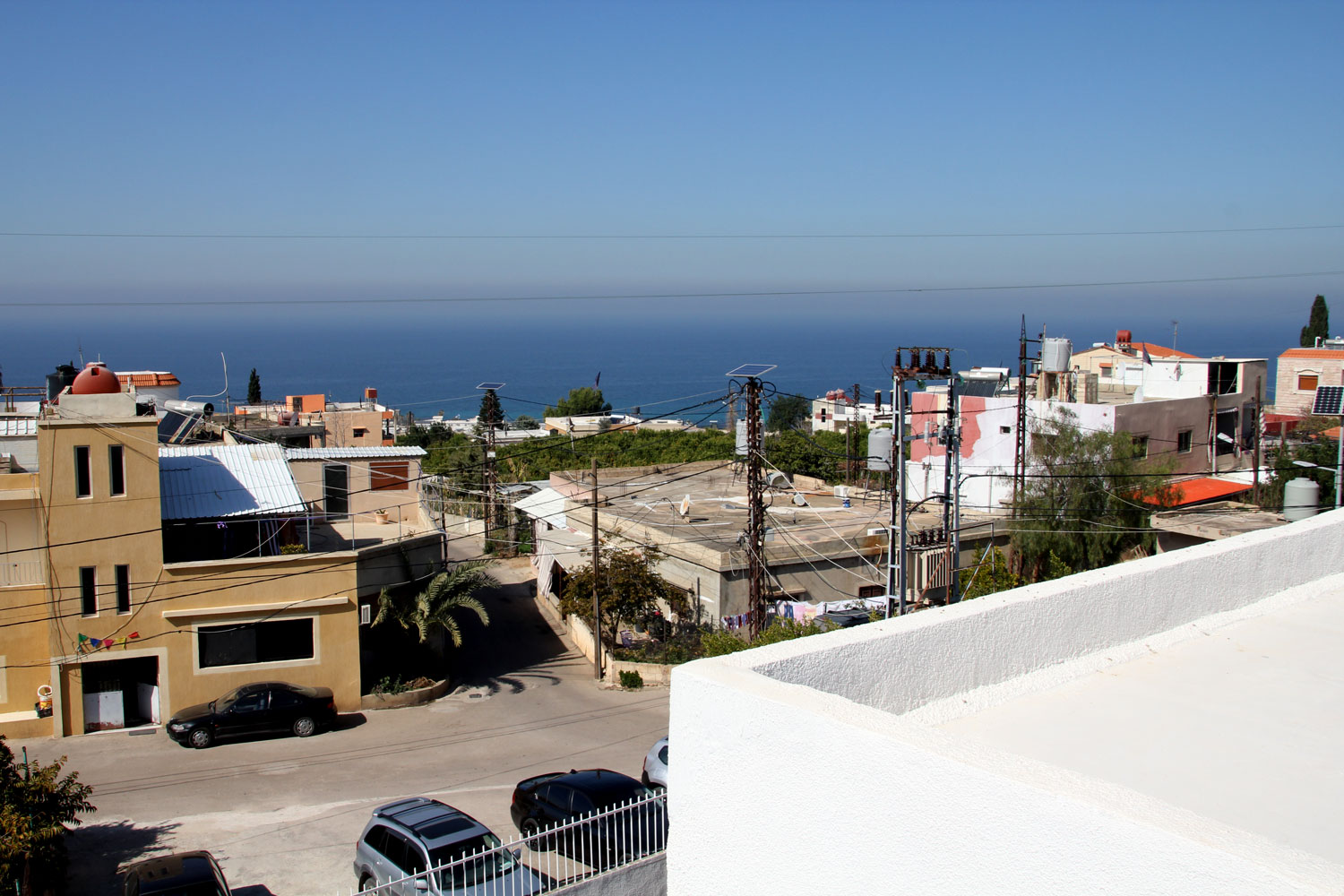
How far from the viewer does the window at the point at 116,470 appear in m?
20.2

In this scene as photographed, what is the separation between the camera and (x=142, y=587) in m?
20.6

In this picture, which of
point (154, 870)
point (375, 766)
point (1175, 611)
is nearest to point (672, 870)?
point (1175, 611)

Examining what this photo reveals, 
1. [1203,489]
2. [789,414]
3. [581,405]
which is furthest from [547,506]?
[789,414]

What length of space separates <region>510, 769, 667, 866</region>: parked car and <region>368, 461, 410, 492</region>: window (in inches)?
535

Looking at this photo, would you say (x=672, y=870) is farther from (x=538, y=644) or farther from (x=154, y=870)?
(x=538, y=644)

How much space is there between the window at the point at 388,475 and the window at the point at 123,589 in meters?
7.46

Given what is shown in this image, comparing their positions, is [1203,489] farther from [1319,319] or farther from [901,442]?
[1319,319]

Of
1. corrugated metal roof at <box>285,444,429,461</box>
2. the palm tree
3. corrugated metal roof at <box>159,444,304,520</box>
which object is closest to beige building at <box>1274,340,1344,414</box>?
corrugated metal roof at <box>285,444,429,461</box>

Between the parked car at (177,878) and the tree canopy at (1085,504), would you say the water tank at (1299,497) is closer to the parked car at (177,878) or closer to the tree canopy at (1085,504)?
the tree canopy at (1085,504)

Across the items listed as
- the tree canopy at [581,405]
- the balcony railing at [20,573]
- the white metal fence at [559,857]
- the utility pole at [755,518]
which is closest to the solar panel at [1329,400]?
the utility pole at [755,518]

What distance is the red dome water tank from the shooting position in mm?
20672

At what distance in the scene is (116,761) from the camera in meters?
18.9

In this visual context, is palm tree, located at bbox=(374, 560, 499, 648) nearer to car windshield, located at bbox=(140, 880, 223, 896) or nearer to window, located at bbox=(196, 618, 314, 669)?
window, located at bbox=(196, 618, 314, 669)

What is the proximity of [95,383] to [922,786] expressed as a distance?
2191cm
